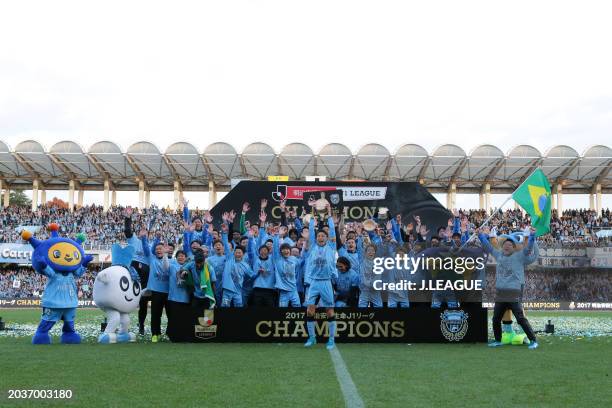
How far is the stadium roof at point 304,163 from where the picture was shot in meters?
40.6

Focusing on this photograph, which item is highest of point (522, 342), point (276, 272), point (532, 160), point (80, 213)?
point (532, 160)

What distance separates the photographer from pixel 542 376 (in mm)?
7543

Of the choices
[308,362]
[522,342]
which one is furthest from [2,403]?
[522,342]

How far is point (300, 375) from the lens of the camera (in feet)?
24.6

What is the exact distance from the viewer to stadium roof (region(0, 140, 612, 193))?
133 ft

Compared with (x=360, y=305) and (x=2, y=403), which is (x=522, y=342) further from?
(x=2, y=403)

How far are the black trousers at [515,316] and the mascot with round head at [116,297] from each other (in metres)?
6.28

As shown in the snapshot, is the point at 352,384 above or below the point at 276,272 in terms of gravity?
below

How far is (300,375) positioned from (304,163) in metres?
34.2

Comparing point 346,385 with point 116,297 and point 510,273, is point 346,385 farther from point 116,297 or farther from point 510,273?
point 116,297

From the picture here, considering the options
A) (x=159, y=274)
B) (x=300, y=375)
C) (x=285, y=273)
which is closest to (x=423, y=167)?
(x=285, y=273)

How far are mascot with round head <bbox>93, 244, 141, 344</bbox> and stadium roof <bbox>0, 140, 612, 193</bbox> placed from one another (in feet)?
94.4

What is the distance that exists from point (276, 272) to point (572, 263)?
900 inches

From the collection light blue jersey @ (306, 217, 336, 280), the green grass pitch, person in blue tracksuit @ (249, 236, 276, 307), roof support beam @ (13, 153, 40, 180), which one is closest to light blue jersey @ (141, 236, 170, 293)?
the green grass pitch
